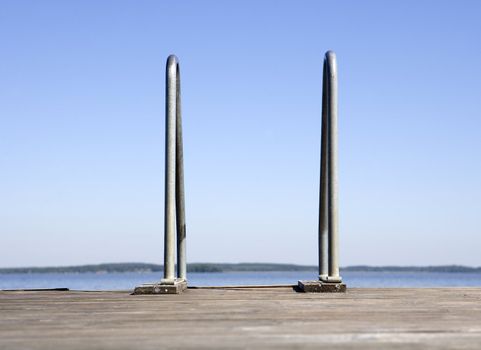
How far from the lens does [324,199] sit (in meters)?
11.0

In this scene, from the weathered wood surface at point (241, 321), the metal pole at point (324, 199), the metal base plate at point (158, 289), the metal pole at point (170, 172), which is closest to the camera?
the weathered wood surface at point (241, 321)

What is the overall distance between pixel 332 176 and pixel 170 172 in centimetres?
194

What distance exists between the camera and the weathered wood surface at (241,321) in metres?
5.35

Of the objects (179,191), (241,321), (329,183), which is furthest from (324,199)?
(241,321)

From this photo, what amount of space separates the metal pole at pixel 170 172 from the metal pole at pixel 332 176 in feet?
6.12

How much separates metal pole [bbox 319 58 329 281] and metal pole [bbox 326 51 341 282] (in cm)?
25

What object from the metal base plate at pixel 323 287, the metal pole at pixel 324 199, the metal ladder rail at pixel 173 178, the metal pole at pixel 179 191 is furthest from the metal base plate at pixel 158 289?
the metal pole at pixel 324 199

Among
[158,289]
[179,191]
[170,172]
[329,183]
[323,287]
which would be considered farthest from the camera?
[179,191]

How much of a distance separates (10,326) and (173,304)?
2190 millimetres

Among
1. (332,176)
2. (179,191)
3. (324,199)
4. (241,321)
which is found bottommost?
(241,321)

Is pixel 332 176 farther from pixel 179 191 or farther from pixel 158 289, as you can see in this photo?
pixel 158 289

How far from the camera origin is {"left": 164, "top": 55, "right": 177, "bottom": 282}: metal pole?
1034 cm

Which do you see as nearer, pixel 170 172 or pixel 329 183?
pixel 170 172

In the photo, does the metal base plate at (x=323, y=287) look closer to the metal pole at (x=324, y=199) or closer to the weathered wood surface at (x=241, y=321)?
the weathered wood surface at (x=241, y=321)
